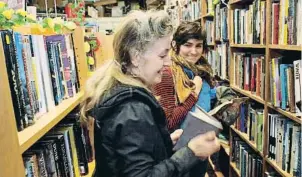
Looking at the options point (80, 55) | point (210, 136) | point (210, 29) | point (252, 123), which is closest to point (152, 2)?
point (210, 29)

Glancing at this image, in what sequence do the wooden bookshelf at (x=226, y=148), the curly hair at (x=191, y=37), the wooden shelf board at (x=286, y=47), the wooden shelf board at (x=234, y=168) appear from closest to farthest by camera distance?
1. the wooden shelf board at (x=286, y=47)
2. the curly hair at (x=191, y=37)
3. the wooden shelf board at (x=234, y=168)
4. the wooden bookshelf at (x=226, y=148)

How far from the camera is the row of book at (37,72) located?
2.86 ft

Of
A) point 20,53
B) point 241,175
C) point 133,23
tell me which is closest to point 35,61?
point 20,53

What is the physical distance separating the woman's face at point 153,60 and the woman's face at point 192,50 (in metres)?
1.14

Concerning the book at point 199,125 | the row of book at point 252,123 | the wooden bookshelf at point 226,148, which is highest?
the book at point 199,125

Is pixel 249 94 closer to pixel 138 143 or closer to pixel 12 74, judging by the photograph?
pixel 138 143

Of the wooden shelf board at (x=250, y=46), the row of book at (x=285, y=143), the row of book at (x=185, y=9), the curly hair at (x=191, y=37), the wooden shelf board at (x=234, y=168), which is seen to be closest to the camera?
the row of book at (x=285, y=143)

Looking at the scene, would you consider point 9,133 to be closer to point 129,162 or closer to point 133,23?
point 129,162

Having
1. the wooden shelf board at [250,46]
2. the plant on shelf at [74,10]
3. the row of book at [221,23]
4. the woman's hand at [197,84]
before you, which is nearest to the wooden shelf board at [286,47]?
the wooden shelf board at [250,46]

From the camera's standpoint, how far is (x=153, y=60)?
1.04m

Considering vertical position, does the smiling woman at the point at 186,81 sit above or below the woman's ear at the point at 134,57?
below

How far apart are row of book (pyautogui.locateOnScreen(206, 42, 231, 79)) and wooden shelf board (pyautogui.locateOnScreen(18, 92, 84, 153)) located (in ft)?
5.84

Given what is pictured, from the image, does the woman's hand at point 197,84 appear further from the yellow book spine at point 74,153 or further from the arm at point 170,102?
the yellow book spine at point 74,153

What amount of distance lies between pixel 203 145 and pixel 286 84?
2.68ft
